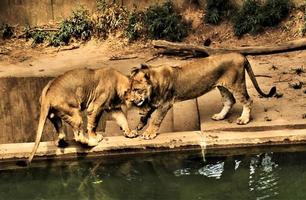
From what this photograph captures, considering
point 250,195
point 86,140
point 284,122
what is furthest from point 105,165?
point 284,122

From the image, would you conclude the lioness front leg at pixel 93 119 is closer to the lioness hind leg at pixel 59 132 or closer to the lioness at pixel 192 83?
the lioness hind leg at pixel 59 132

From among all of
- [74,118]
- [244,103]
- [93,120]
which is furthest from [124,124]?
[244,103]

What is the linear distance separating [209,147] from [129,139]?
977mm

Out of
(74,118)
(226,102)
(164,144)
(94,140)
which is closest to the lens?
(74,118)

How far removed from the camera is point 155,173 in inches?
286

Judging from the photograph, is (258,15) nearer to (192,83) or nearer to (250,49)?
(250,49)

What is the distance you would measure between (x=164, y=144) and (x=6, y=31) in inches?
292

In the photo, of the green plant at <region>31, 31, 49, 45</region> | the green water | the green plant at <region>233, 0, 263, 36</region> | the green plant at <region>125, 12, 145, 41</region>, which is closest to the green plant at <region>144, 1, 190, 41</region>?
the green plant at <region>125, 12, 145, 41</region>

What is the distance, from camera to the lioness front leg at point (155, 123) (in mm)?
7674

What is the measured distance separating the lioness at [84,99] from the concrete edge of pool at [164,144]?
0.47 ft

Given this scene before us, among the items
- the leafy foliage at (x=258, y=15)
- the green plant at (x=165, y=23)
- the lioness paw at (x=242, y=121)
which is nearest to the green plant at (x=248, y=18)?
the leafy foliage at (x=258, y=15)

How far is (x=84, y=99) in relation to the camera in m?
7.64

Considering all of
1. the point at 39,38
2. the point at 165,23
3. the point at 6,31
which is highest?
the point at 165,23

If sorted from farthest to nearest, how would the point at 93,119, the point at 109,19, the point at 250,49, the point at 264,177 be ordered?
1. the point at 109,19
2. the point at 250,49
3. the point at 93,119
4. the point at 264,177
